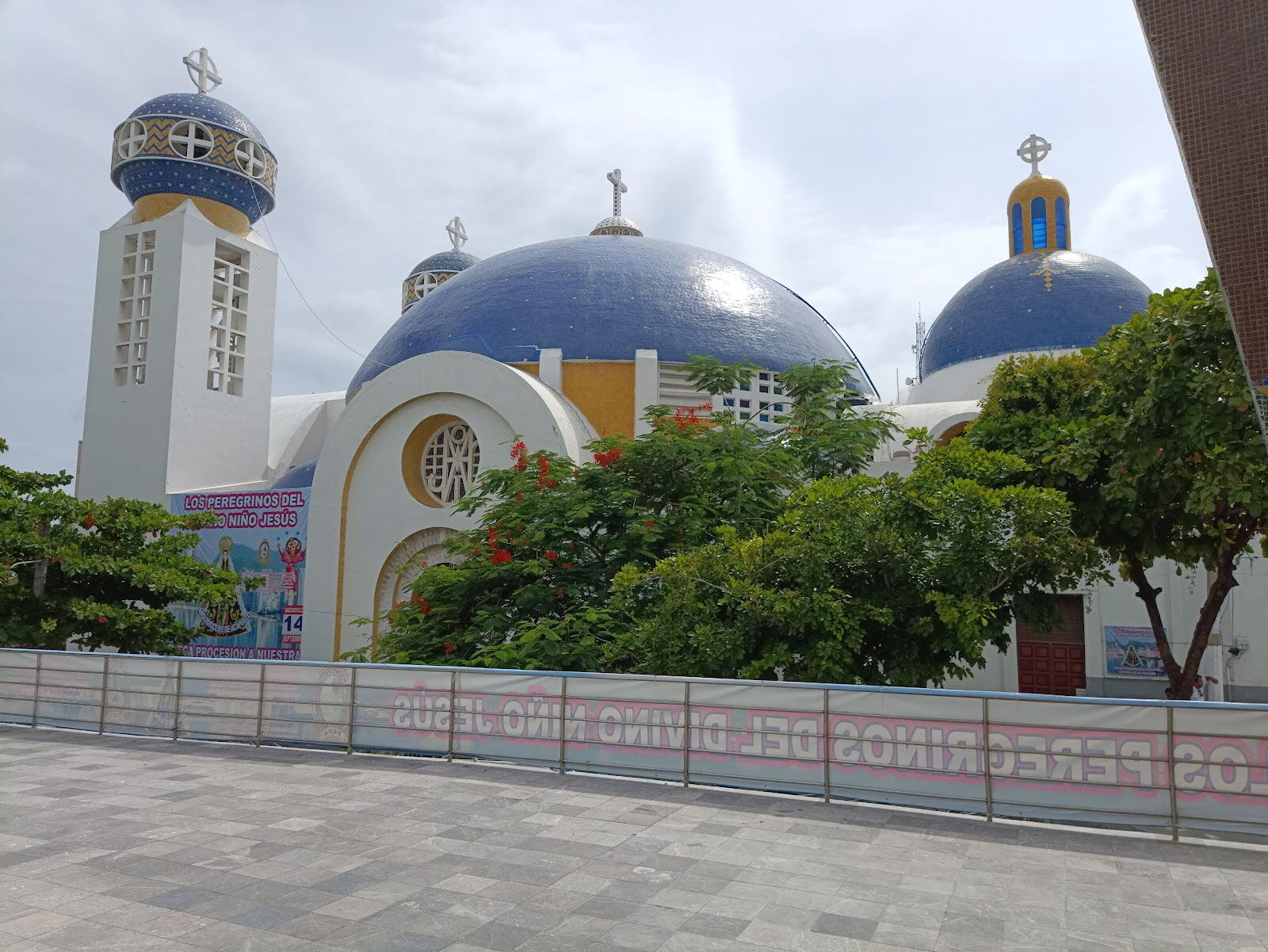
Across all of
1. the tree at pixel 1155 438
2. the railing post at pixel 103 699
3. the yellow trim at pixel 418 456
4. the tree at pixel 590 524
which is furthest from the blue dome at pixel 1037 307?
the railing post at pixel 103 699

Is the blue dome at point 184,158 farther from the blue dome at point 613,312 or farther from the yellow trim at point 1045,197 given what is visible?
the yellow trim at point 1045,197

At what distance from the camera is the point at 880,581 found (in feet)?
30.2

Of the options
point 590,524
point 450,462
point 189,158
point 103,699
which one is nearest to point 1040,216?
point 450,462

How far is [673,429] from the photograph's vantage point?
43.5ft

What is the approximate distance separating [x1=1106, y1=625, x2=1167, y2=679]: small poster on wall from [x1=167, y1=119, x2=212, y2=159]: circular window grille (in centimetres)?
2446

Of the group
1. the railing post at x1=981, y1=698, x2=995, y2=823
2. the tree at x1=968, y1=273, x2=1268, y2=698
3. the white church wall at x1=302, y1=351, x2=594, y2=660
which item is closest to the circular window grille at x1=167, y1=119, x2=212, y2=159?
the white church wall at x1=302, y1=351, x2=594, y2=660

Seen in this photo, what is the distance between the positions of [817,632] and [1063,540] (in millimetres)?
2360

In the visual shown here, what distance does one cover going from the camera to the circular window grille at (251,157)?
1017 inches

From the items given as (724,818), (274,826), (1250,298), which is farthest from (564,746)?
(1250,298)

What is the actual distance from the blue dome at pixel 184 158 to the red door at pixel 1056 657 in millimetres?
22720

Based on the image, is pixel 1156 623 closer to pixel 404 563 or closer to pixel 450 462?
pixel 450 462

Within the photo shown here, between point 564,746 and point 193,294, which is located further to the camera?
point 193,294

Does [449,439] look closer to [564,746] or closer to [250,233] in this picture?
[250,233]

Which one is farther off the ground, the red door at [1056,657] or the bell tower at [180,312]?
the bell tower at [180,312]
